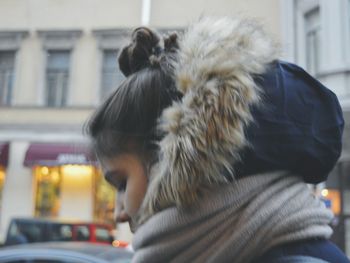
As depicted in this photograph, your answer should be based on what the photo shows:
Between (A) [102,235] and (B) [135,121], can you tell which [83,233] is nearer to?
(A) [102,235]

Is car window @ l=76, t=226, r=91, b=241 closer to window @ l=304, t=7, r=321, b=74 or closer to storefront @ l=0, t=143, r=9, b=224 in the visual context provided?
window @ l=304, t=7, r=321, b=74

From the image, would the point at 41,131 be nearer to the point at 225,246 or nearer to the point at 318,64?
the point at 318,64

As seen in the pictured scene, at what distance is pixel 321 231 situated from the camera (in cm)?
110

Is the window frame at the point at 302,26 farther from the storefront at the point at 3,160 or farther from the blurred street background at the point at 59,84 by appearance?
the storefront at the point at 3,160

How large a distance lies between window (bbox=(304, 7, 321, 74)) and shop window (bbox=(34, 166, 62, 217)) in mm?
7651

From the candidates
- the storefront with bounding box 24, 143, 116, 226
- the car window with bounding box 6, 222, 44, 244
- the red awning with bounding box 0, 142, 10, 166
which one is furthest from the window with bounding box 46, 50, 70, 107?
the car window with bounding box 6, 222, 44, 244

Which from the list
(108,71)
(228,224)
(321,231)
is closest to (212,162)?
(228,224)

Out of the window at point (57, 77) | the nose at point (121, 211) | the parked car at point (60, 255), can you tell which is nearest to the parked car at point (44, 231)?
the parked car at point (60, 255)

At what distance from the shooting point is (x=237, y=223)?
3.54 ft

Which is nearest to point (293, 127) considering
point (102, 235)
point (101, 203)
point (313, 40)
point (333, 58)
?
point (102, 235)

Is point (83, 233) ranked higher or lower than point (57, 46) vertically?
lower

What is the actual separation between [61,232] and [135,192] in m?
9.56

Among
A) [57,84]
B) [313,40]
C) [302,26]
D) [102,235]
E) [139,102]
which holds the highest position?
[302,26]

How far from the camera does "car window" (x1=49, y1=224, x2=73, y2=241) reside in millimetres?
10298
